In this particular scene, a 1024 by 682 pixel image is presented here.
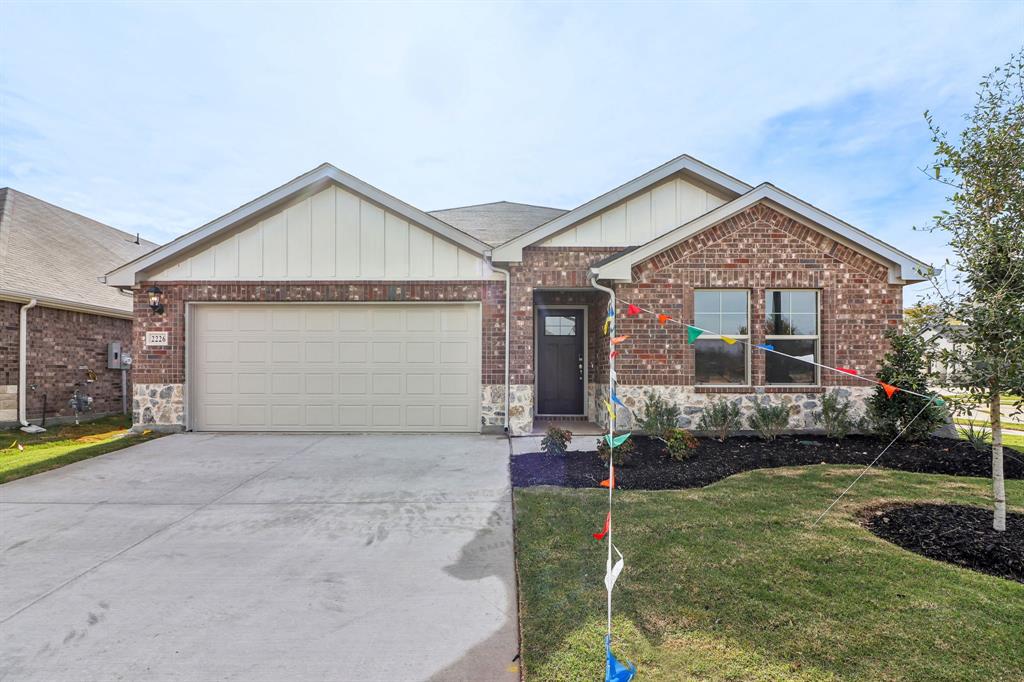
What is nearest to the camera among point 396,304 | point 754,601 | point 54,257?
point 754,601

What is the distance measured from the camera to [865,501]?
16.0 feet

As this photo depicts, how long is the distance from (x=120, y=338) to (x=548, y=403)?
11.2 meters

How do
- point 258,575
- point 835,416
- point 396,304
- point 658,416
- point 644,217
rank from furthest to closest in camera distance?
point 644,217, point 396,304, point 658,416, point 835,416, point 258,575

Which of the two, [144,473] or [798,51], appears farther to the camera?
[798,51]

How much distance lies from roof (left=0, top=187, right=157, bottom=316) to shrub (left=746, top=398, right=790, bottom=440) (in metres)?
13.1

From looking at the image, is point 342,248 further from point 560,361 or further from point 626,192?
point 626,192

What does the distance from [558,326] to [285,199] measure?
235 inches

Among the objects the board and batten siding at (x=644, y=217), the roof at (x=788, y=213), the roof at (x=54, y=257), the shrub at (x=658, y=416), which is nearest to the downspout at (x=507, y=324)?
the board and batten siding at (x=644, y=217)

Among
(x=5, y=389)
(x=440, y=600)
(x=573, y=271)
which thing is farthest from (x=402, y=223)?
(x=5, y=389)

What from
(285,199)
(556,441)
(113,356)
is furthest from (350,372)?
(113,356)

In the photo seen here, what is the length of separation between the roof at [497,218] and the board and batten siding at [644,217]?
2.39m

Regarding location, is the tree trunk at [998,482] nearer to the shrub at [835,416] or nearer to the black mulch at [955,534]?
the black mulch at [955,534]

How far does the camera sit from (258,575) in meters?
3.38

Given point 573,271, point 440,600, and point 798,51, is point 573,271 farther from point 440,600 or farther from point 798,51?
point 440,600
